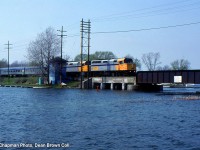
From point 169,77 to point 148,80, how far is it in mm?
6938

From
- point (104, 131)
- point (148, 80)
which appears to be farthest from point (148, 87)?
point (104, 131)

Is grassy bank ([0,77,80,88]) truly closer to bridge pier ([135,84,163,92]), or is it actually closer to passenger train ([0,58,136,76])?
passenger train ([0,58,136,76])

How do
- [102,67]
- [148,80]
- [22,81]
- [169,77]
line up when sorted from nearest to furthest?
[169,77] < [148,80] < [102,67] < [22,81]

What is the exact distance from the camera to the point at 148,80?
92.7 m

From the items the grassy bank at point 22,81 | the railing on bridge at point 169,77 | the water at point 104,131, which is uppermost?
the railing on bridge at point 169,77

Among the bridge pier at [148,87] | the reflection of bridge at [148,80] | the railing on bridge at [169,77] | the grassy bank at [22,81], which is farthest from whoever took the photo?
the grassy bank at [22,81]

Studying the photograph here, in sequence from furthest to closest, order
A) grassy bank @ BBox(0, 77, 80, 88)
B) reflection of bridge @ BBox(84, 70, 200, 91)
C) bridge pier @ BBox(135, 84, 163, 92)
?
grassy bank @ BBox(0, 77, 80, 88), bridge pier @ BBox(135, 84, 163, 92), reflection of bridge @ BBox(84, 70, 200, 91)

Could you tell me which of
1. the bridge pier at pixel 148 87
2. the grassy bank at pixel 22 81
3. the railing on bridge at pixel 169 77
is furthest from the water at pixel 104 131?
the grassy bank at pixel 22 81

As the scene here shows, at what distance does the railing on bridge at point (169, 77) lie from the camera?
8175 cm

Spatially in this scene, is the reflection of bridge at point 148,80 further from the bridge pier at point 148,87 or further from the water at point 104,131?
the water at point 104,131

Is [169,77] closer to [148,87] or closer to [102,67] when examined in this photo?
[148,87]

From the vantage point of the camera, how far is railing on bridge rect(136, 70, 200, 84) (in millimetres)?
81750

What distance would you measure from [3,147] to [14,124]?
27.6ft

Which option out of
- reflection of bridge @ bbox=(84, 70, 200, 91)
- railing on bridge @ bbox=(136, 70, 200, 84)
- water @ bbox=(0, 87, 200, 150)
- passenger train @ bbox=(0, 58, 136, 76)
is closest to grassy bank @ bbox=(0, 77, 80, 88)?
passenger train @ bbox=(0, 58, 136, 76)
